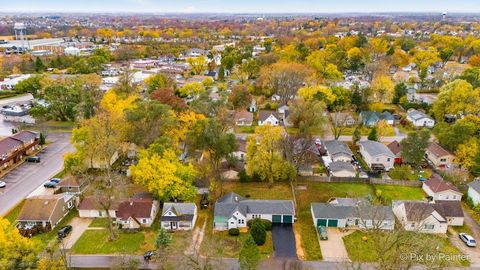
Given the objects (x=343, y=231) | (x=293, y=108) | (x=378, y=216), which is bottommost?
(x=343, y=231)

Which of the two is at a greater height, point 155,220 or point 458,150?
point 458,150

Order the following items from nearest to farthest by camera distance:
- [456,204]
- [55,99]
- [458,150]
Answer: [456,204], [458,150], [55,99]

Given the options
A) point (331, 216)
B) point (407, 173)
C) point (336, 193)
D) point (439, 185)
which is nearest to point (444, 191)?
point (439, 185)

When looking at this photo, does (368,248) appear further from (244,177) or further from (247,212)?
(244,177)

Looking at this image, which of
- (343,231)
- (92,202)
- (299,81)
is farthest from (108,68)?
(343,231)

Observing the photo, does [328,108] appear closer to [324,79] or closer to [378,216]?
[324,79]

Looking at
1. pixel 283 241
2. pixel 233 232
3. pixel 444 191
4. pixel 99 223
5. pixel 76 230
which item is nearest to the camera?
pixel 283 241
